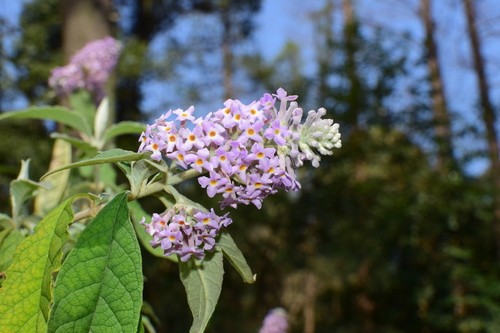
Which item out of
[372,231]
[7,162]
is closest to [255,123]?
[372,231]

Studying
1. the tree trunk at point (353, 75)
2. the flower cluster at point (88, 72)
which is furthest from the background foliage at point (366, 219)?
the flower cluster at point (88, 72)

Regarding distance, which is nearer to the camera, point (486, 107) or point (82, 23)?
point (82, 23)

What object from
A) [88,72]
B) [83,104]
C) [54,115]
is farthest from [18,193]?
[88,72]

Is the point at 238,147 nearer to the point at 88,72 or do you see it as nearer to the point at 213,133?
the point at 213,133

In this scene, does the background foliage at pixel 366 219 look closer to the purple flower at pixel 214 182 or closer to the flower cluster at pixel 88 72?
the flower cluster at pixel 88 72

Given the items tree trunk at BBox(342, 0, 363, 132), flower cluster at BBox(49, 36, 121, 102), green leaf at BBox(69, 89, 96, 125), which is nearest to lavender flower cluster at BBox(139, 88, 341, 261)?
green leaf at BBox(69, 89, 96, 125)
